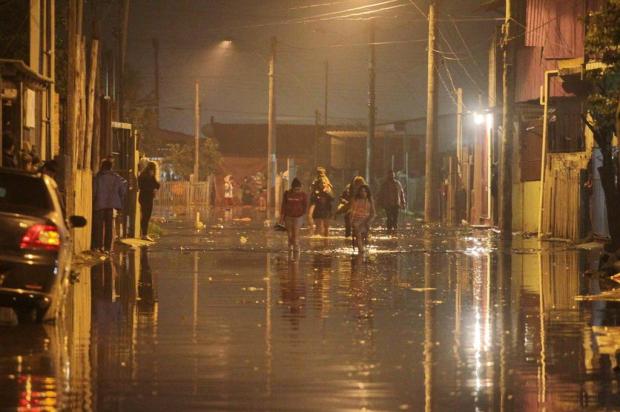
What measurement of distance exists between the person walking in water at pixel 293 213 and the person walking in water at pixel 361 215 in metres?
1.10

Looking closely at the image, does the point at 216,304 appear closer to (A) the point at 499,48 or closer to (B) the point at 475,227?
(A) the point at 499,48

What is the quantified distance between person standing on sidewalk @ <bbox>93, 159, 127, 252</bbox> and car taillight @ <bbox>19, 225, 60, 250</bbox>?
1366 centimetres

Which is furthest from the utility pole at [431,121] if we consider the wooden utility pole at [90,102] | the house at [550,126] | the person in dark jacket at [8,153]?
the person in dark jacket at [8,153]

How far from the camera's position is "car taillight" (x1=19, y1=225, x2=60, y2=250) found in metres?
15.1

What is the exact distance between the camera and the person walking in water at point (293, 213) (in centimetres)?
3117

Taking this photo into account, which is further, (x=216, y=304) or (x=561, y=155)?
(x=561, y=155)

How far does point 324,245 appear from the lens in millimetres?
34875

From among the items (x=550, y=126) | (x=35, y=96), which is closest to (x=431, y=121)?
(x=550, y=126)

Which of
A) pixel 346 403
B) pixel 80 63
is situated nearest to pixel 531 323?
pixel 346 403

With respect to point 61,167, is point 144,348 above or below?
below

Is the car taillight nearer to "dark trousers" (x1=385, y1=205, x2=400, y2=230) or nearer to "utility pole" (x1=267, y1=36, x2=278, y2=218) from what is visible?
"dark trousers" (x1=385, y1=205, x2=400, y2=230)

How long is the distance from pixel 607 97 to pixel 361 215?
664 cm

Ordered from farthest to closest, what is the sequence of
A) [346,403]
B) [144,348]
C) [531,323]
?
1. [531,323]
2. [144,348]
3. [346,403]

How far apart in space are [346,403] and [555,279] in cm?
1411
